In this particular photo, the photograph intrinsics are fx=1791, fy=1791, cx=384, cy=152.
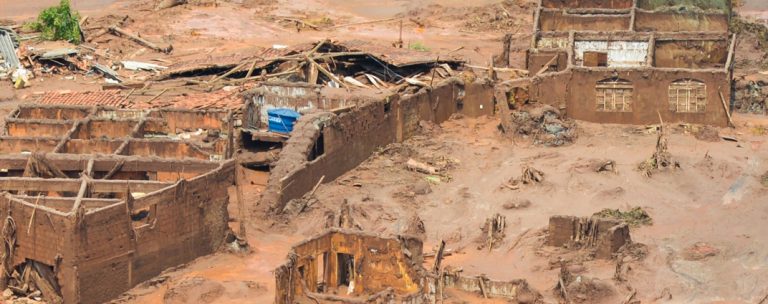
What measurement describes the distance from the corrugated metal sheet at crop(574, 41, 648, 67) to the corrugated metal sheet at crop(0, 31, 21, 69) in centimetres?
1450

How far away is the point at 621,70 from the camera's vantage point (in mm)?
40750

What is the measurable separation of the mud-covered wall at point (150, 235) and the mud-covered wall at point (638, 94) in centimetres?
1108

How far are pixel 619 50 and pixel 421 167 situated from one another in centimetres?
798

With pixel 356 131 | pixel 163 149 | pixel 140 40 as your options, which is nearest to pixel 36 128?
pixel 163 149

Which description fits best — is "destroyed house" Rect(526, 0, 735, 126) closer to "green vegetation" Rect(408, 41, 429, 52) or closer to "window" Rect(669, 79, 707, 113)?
"window" Rect(669, 79, 707, 113)

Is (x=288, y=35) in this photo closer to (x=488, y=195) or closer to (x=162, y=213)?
(x=488, y=195)

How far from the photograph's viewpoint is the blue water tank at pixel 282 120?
38.8m

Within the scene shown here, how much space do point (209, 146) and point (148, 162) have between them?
58.2 inches

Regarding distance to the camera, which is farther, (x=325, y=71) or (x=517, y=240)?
(x=325, y=71)

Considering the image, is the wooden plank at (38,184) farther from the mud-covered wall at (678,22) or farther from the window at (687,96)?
the mud-covered wall at (678,22)

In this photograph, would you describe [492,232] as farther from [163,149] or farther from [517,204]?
[163,149]

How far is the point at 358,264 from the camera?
2989 cm

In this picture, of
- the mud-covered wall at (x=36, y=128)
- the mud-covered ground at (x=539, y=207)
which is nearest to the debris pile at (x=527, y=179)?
the mud-covered ground at (x=539, y=207)

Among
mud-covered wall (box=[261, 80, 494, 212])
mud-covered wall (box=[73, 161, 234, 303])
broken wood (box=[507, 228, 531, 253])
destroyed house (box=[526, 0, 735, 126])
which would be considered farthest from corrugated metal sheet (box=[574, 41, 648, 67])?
mud-covered wall (box=[73, 161, 234, 303])
